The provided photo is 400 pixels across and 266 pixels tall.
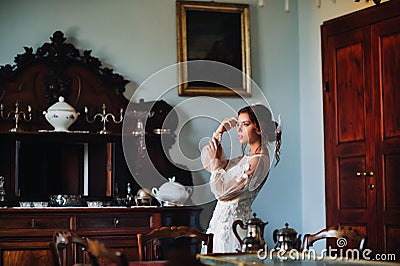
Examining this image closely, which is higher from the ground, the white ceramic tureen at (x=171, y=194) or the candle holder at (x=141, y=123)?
the candle holder at (x=141, y=123)

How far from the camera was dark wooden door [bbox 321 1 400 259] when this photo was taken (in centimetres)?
592

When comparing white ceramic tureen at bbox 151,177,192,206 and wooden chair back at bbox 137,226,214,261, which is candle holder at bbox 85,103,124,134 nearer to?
white ceramic tureen at bbox 151,177,192,206

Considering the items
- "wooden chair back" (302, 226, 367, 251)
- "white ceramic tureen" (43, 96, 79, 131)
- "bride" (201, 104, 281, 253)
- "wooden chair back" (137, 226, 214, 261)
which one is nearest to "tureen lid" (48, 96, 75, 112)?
"white ceramic tureen" (43, 96, 79, 131)

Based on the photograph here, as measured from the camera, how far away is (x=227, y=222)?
5027mm

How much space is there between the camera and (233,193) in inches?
199

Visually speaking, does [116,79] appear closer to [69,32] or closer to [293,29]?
[69,32]

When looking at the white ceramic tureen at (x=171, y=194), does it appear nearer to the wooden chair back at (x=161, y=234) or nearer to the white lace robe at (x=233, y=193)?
the white lace robe at (x=233, y=193)

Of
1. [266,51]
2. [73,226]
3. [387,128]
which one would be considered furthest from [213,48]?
[73,226]

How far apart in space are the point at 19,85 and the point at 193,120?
1468mm

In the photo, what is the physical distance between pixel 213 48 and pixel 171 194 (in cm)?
143

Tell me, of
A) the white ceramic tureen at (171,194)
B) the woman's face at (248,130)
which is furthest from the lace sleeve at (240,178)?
the white ceramic tureen at (171,194)

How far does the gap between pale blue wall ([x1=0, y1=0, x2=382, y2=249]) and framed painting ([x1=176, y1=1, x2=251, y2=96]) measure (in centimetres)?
9

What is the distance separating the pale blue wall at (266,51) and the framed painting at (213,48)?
0.09 metres

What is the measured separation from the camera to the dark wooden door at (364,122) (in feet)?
19.4
